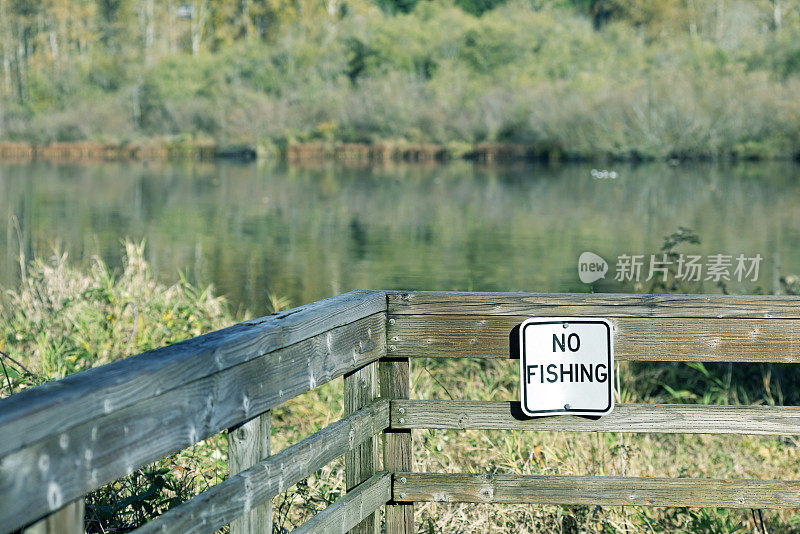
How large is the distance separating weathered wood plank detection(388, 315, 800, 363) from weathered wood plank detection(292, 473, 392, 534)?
16.8 inches

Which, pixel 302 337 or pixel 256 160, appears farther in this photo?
pixel 256 160

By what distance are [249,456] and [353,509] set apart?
2.02 feet

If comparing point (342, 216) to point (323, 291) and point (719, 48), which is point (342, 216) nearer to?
point (323, 291)

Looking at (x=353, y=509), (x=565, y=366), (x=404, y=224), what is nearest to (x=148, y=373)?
(x=353, y=509)

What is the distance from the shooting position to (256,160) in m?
53.3

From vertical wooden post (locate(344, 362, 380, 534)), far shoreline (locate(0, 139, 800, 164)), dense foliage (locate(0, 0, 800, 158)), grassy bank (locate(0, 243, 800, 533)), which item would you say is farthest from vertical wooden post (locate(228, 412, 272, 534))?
far shoreline (locate(0, 139, 800, 164))

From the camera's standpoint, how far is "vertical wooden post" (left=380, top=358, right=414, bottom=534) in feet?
11.5

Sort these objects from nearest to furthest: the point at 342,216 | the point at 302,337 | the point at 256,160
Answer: the point at 302,337
the point at 342,216
the point at 256,160

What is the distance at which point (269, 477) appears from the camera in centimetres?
Result: 270

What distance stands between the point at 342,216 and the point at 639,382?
17672 millimetres

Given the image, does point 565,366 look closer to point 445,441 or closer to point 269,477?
point 269,477

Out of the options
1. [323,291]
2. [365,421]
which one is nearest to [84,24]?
[323,291]

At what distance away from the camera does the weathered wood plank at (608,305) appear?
3266 millimetres

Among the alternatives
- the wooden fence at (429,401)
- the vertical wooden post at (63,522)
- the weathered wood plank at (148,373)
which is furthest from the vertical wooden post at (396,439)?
the vertical wooden post at (63,522)
